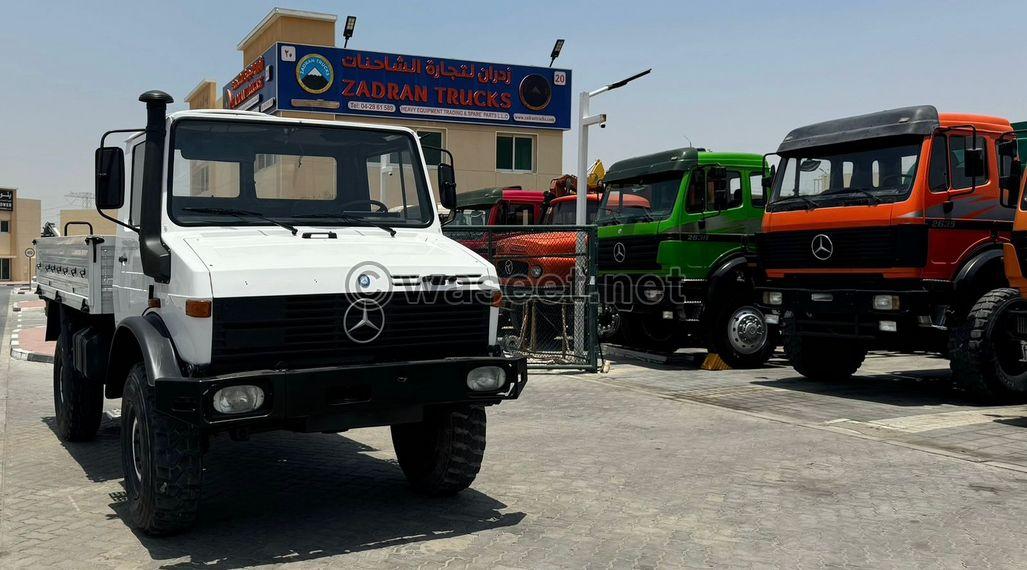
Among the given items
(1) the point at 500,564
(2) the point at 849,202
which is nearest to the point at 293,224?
(1) the point at 500,564

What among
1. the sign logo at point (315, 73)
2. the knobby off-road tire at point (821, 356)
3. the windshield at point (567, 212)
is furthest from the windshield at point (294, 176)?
the sign logo at point (315, 73)

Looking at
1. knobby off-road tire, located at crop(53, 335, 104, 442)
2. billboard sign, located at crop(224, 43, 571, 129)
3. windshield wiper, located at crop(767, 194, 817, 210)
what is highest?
billboard sign, located at crop(224, 43, 571, 129)

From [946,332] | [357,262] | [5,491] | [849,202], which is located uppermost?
[849,202]

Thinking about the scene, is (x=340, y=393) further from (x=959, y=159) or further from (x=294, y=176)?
(x=959, y=159)

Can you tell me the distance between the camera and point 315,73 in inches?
1294

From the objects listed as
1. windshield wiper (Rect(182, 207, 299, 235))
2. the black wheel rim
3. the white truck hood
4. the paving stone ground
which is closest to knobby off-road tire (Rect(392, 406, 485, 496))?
the paving stone ground

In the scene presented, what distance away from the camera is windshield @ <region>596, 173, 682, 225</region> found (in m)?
13.4

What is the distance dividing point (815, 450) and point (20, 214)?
90227 mm

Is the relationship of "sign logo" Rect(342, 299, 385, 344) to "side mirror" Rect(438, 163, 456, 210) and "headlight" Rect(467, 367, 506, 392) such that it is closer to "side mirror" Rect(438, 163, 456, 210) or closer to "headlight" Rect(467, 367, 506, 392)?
"headlight" Rect(467, 367, 506, 392)

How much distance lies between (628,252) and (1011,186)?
208 inches

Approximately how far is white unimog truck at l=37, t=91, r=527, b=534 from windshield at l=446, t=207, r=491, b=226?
11.6 meters

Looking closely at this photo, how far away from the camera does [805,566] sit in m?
4.78

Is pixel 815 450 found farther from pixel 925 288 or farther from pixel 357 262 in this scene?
pixel 357 262

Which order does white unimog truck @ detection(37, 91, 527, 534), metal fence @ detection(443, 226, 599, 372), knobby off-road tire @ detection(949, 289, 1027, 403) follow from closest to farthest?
white unimog truck @ detection(37, 91, 527, 534)
knobby off-road tire @ detection(949, 289, 1027, 403)
metal fence @ detection(443, 226, 599, 372)
